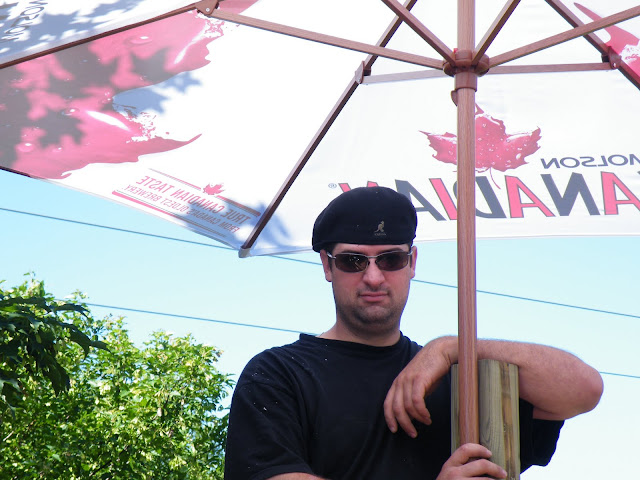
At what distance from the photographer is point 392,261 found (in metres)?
2.66

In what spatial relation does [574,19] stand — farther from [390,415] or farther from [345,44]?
[390,415]

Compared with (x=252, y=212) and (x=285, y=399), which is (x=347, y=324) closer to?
(x=285, y=399)

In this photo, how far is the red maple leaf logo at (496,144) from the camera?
3.91 meters

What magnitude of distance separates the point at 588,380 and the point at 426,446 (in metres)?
0.49

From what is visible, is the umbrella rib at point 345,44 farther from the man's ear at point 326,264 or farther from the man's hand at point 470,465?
→ the man's hand at point 470,465

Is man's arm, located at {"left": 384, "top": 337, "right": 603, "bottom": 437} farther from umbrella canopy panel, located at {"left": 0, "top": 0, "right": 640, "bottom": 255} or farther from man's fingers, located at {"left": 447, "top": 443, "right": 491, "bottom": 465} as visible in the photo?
umbrella canopy panel, located at {"left": 0, "top": 0, "right": 640, "bottom": 255}

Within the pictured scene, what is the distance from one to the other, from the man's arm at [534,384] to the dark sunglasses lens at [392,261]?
1.09 ft

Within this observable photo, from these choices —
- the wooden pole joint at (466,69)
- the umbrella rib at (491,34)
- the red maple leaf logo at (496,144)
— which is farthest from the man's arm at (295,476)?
the red maple leaf logo at (496,144)

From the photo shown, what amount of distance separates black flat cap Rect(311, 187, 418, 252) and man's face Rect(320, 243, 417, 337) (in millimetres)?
34

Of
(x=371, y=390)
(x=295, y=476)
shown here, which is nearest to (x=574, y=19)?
(x=371, y=390)

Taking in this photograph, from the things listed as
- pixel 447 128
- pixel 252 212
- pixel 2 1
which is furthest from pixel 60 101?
pixel 447 128

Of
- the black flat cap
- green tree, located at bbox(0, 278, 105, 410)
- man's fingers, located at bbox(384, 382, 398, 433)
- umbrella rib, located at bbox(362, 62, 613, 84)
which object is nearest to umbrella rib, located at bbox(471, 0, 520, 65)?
umbrella rib, located at bbox(362, 62, 613, 84)

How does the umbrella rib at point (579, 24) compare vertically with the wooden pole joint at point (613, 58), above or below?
above

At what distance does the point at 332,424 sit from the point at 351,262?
1.70 feet
